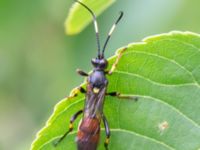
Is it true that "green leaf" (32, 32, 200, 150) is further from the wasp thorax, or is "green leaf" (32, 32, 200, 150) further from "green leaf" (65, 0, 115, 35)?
the wasp thorax

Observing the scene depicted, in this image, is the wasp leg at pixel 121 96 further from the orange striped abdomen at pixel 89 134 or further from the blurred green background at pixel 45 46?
the blurred green background at pixel 45 46

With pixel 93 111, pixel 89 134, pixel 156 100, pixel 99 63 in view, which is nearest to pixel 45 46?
pixel 99 63

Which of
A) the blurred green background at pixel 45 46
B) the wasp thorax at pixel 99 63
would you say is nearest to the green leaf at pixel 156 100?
the wasp thorax at pixel 99 63

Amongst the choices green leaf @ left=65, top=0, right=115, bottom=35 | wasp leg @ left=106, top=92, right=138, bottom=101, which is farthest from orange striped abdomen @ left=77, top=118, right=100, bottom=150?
green leaf @ left=65, top=0, right=115, bottom=35

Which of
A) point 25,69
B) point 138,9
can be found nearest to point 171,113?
point 138,9

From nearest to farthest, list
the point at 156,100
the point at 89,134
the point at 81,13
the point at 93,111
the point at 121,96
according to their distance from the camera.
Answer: the point at 156,100
the point at 121,96
the point at 81,13
the point at 89,134
the point at 93,111

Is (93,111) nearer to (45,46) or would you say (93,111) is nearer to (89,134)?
(89,134)
